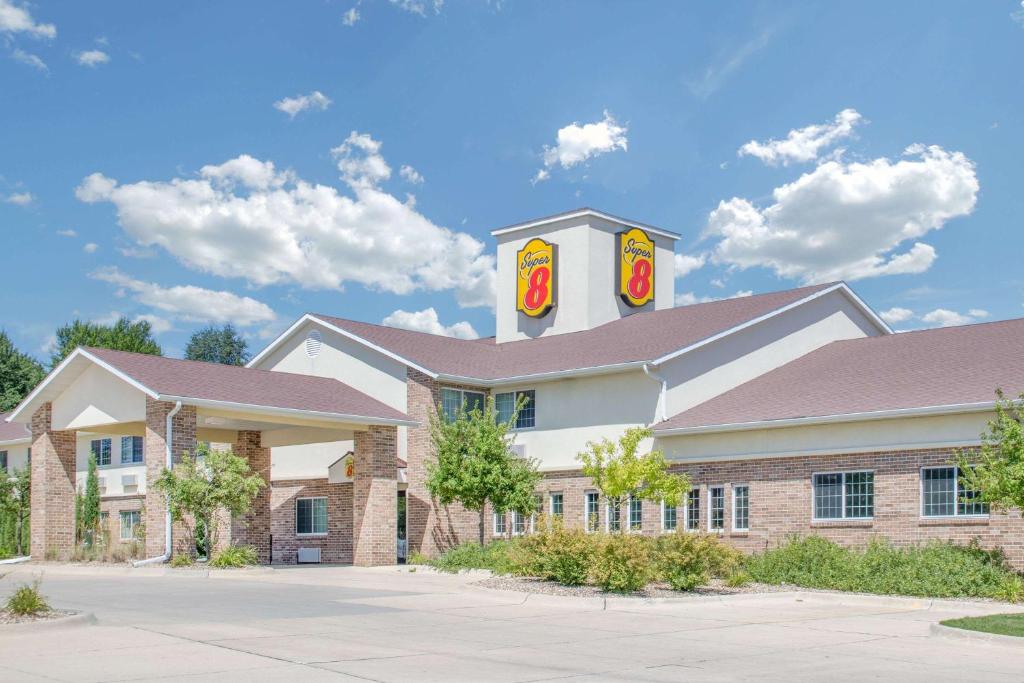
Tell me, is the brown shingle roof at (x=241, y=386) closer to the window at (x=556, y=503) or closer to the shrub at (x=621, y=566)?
the window at (x=556, y=503)

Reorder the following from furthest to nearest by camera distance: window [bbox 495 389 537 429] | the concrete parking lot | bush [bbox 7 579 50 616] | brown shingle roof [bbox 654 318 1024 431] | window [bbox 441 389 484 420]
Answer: window [bbox 495 389 537 429] < window [bbox 441 389 484 420] < brown shingle roof [bbox 654 318 1024 431] < bush [bbox 7 579 50 616] < the concrete parking lot

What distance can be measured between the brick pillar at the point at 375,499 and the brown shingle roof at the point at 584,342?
296 centimetres

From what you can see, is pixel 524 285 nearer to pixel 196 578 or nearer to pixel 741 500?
pixel 741 500

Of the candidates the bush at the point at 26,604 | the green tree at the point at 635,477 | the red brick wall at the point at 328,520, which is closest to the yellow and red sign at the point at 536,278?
the red brick wall at the point at 328,520

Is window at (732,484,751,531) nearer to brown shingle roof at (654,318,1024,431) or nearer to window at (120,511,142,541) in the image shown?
brown shingle roof at (654,318,1024,431)

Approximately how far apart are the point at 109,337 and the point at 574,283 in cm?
3758

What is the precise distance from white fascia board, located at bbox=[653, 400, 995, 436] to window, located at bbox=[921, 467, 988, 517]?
1.33 meters

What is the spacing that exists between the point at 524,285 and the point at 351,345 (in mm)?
7273

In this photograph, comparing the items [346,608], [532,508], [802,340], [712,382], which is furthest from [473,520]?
[346,608]

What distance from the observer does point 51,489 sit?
32.0 metres

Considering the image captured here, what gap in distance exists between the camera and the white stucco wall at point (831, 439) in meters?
24.2

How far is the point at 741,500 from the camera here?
28.2 metres

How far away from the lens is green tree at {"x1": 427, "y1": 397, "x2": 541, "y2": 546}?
29.3 m

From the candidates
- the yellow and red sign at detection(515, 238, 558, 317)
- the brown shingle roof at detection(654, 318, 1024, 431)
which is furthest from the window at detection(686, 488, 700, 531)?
the yellow and red sign at detection(515, 238, 558, 317)
